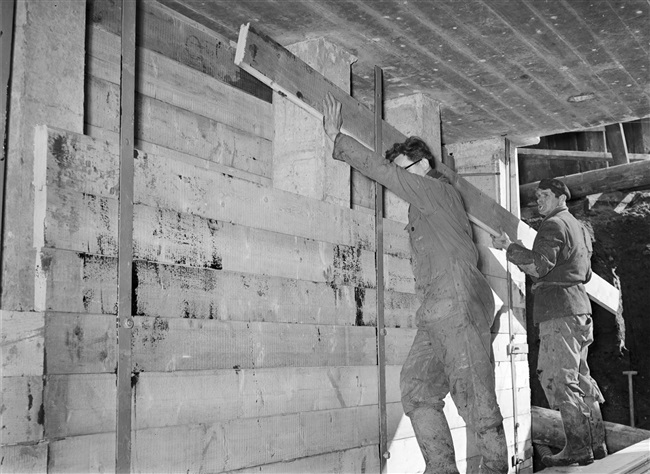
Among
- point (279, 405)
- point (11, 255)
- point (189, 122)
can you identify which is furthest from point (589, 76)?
point (11, 255)

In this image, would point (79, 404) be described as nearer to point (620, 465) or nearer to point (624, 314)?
point (620, 465)

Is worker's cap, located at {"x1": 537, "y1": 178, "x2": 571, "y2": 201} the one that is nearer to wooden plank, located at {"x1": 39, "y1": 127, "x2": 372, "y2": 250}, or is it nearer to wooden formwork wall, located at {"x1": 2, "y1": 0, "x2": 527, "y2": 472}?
wooden formwork wall, located at {"x1": 2, "y1": 0, "x2": 527, "y2": 472}

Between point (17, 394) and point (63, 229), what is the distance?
0.66m

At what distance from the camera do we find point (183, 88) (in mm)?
4098

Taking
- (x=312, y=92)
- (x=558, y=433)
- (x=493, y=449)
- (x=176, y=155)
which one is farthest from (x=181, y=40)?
(x=558, y=433)

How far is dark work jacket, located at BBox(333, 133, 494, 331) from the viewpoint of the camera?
3.86 meters

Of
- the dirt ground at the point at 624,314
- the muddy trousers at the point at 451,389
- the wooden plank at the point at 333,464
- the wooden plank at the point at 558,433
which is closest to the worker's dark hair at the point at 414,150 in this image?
the muddy trousers at the point at 451,389

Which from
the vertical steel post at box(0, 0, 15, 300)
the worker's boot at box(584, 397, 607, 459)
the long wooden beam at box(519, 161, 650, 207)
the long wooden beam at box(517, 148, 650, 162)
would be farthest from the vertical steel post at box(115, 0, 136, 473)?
the long wooden beam at box(517, 148, 650, 162)

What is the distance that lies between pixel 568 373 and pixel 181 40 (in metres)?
3.95

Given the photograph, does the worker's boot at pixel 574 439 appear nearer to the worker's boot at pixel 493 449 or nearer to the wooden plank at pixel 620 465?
the wooden plank at pixel 620 465

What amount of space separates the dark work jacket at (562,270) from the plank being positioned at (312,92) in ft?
1.32

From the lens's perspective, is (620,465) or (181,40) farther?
(620,465)

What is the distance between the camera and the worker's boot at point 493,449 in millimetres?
3842

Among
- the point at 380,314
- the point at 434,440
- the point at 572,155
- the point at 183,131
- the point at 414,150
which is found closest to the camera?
the point at 434,440
